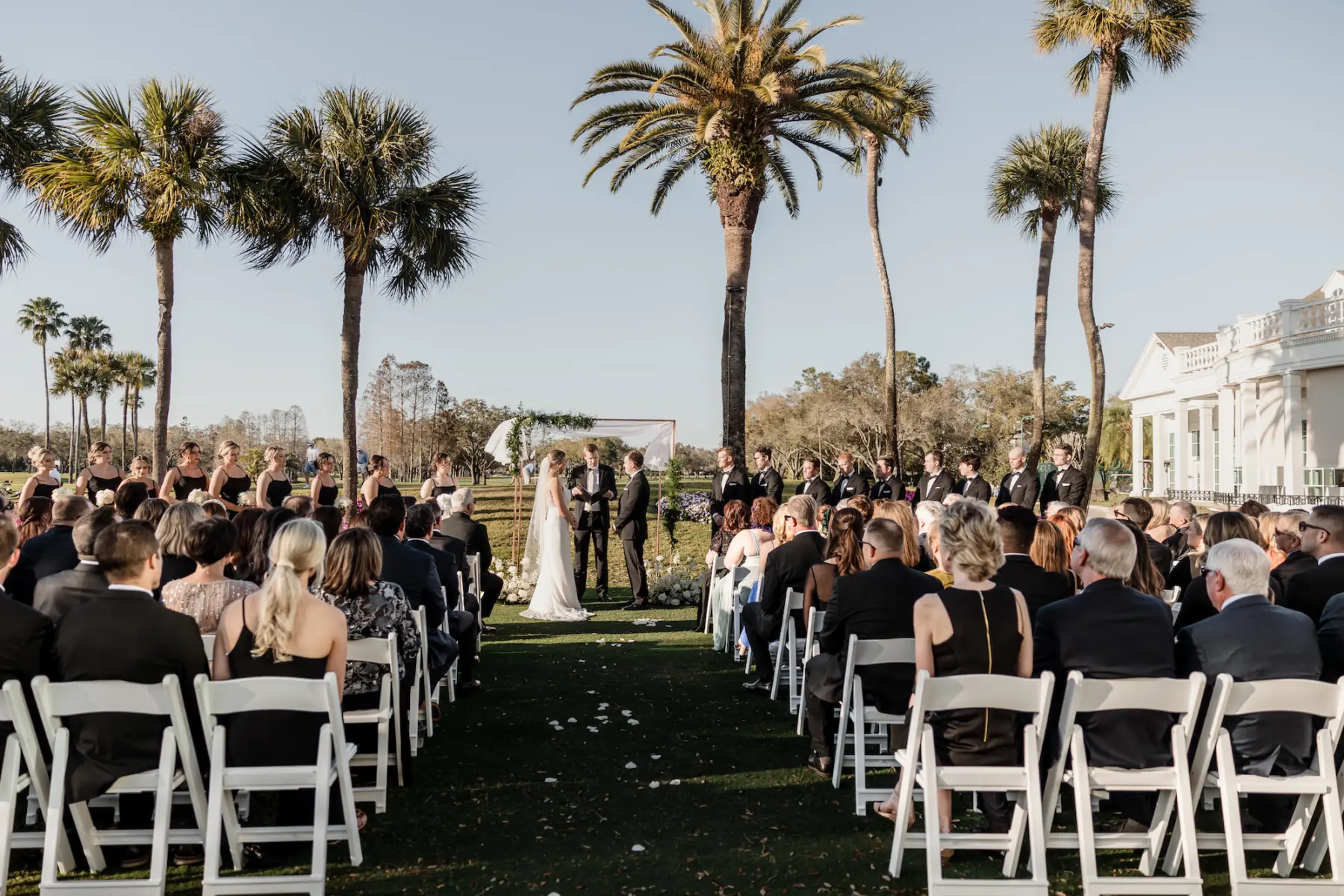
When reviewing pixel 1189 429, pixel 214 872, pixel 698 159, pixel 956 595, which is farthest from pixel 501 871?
pixel 1189 429

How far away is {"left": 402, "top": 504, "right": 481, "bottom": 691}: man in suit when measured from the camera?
7.05m

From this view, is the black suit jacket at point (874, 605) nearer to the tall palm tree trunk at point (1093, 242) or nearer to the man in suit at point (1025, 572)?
the man in suit at point (1025, 572)

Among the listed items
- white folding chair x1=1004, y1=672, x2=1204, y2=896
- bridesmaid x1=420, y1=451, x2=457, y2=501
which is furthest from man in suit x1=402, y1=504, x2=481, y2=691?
white folding chair x1=1004, y1=672, x2=1204, y2=896

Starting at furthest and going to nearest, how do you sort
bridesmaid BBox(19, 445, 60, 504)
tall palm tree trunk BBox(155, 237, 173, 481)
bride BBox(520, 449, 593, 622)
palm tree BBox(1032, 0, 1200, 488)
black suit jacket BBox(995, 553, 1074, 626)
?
Answer: palm tree BBox(1032, 0, 1200, 488), tall palm tree trunk BBox(155, 237, 173, 481), bride BBox(520, 449, 593, 622), bridesmaid BBox(19, 445, 60, 504), black suit jacket BBox(995, 553, 1074, 626)

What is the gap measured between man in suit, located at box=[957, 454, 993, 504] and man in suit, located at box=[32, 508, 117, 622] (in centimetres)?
1020

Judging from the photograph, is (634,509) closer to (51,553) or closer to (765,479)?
(765,479)

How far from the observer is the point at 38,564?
5.59m

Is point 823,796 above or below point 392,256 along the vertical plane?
below

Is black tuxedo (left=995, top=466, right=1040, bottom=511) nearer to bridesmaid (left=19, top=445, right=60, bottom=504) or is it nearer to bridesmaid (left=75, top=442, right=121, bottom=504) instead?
bridesmaid (left=75, top=442, right=121, bottom=504)

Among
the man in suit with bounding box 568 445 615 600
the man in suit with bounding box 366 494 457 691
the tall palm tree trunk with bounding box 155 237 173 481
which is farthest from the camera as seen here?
the tall palm tree trunk with bounding box 155 237 173 481

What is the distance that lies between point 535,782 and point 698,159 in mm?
13037

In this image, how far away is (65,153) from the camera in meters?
15.6

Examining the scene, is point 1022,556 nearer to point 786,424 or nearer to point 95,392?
point 786,424

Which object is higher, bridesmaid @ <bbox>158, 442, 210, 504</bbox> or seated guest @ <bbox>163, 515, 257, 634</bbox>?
bridesmaid @ <bbox>158, 442, 210, 504</bbox>
